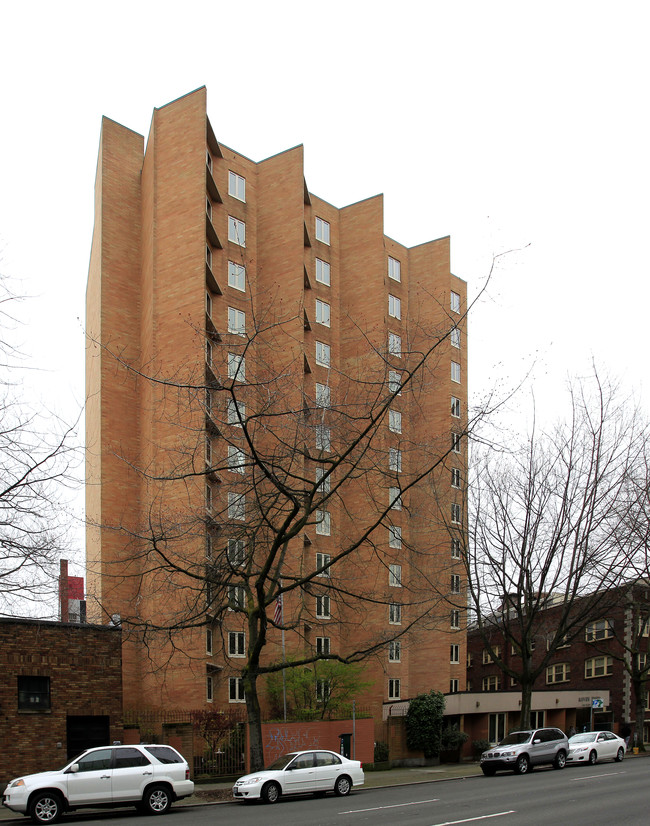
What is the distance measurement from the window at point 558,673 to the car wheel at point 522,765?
112 feet

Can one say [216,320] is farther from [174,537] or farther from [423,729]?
[174,537]

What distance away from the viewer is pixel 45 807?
1723 centimetres

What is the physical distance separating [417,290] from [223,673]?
29239mm

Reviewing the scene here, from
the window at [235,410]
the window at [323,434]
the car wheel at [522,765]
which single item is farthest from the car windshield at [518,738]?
the window at [323,434]

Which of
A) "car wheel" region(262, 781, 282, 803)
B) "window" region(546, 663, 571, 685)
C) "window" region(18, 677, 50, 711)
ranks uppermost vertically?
"window" region(18, 677, 50, 711)

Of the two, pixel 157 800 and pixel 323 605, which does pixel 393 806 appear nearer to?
pixel 157 800

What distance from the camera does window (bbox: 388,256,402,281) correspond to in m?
55.7

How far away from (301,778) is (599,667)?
139 ft

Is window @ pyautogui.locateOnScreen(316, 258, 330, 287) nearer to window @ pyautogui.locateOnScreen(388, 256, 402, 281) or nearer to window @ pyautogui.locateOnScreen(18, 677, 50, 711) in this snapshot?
window @ pyautogui.locateOnScreen(388, 256, 402, 281)

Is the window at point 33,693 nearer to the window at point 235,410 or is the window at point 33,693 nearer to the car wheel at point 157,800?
the car wheel at point 157,800

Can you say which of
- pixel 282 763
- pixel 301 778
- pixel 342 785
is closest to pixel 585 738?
pixel 342 785

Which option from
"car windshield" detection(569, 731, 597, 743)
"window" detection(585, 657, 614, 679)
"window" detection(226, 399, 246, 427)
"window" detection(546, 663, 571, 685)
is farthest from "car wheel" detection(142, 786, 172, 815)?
"window" detection(546, 663, 571, 685)

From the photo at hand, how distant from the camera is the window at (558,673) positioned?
61000mm

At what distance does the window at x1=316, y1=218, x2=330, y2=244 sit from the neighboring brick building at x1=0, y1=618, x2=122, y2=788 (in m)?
30.3
